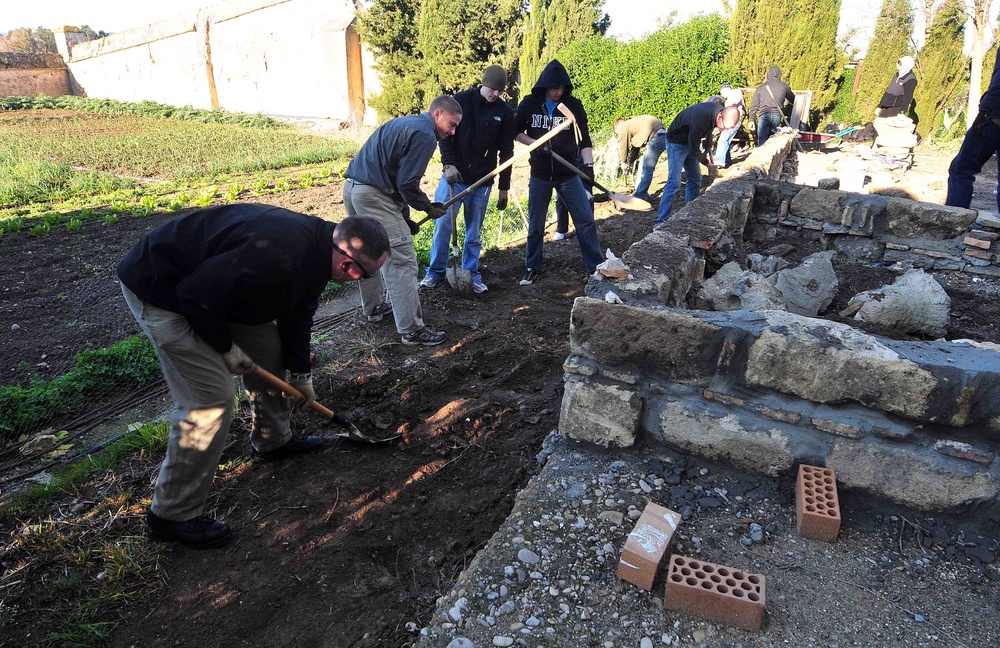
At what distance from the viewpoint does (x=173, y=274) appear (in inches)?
89.0

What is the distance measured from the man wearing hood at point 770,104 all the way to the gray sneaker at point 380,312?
25.6ft

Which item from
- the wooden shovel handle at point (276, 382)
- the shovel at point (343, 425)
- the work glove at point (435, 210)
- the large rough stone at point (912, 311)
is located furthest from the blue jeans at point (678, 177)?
the wooden shovel handle at point (276, 382)

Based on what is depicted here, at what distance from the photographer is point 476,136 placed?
4902 millimetres

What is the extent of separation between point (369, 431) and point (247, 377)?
0.71 meters

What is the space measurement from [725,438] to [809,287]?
1797 millimetres

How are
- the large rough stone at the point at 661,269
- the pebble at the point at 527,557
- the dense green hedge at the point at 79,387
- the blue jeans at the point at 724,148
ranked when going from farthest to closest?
the blue jeans at the point at 724,148, the dense green hedge at the point at 79,387, the large rough stone at the point at 661,269, the pebble at the point at 527,557

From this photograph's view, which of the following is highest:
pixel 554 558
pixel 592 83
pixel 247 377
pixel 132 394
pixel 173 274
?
pixel 592 83

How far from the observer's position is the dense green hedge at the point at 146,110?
808 inches

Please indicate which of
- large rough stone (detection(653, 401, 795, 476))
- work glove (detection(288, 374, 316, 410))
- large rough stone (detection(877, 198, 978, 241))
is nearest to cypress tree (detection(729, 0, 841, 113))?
large rough stone (detection(877, 198, 978, 241))

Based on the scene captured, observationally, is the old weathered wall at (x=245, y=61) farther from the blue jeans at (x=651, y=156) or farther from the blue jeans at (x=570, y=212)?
the blue jeans at (x=570, y=212)

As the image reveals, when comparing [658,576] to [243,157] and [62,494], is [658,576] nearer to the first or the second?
[62,494]

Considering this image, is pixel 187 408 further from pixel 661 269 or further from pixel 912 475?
pixel 912 475

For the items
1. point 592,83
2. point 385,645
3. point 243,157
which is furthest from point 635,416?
point 243,157

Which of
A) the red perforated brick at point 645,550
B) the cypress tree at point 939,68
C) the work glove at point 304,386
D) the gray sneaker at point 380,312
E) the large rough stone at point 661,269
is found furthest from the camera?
the cypress tree at point 939,68
